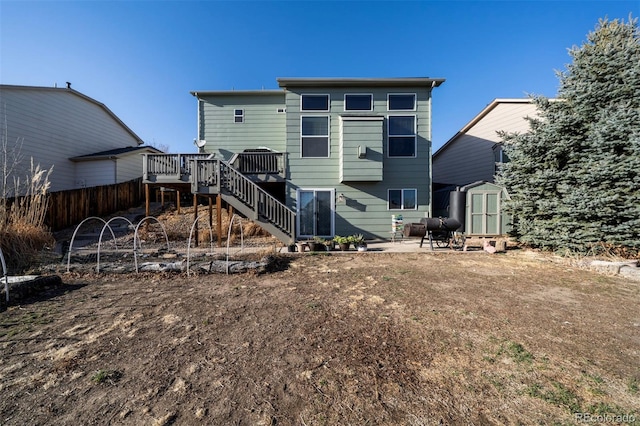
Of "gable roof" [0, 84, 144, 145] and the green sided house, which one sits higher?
"gable roof" [0, 84, 144, 145]

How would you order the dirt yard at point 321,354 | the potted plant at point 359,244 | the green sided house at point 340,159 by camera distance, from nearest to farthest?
the dirt yard at point 321,354 < the potted plant at point 359,244 < the green sided house at point 340,159

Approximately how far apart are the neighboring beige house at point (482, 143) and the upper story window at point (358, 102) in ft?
18.8

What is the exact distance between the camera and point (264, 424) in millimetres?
1645

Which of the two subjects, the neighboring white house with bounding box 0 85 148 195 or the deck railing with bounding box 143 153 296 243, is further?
the neighboring white house with bounding box 0 85 148 195

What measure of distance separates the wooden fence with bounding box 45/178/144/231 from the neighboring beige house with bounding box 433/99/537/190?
60.2 feet

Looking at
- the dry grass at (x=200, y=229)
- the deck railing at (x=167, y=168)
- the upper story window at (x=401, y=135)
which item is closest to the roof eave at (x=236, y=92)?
the deck railing at (x=167, y=168)

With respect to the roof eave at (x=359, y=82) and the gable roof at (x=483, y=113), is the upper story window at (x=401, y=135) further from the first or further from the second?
the gable roof at (x=483, y=113)

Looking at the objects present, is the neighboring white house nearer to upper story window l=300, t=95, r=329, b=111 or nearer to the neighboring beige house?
upper story window l=300, t=95, r=329, b=111

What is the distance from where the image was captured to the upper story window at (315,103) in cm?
1007

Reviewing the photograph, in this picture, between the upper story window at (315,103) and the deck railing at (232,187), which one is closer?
the deck railing at (232,187)

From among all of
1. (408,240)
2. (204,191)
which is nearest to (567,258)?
(408,240)

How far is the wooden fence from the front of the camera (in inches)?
407

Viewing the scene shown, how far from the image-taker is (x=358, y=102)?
33.2 feet

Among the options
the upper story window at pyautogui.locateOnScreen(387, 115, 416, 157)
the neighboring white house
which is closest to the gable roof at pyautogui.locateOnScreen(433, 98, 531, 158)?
the upper story window at pyautogui.locateOnScreen(387, 115, 416, 157)
